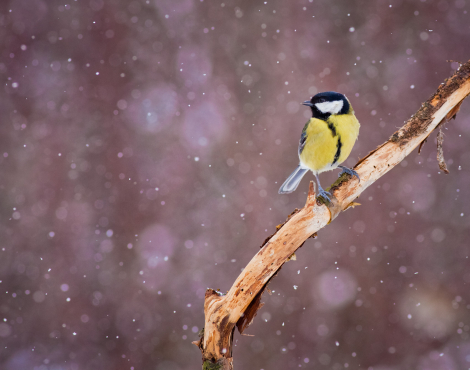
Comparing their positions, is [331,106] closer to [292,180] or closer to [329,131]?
[329,131]

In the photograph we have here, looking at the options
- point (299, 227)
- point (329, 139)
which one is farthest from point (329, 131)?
point (299, 227)

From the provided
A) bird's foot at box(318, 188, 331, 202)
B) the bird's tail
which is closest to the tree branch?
bird's foot at box(318, 188, 331, 202)

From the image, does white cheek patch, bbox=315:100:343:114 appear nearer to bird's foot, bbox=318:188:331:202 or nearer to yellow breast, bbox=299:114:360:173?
yellow breast, bbox=299:114:360:173

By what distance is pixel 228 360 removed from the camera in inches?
52.5

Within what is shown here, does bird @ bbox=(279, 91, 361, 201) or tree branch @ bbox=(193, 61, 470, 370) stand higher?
bird @ bbox=(279, 91, 361, 201)

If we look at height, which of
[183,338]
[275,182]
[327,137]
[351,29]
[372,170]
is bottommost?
[372,170]

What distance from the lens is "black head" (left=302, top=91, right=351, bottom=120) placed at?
135 centimetres

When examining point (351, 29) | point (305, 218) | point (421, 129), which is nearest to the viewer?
point (305, 218)

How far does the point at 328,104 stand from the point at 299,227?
52 cm

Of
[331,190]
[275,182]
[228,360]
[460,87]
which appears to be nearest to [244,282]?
[228,360]

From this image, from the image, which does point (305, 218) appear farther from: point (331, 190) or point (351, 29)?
point (351, 29)

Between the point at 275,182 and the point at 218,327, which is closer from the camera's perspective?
the point at 218,327

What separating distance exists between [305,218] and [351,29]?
2166mm

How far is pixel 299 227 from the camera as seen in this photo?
4.17 ft
